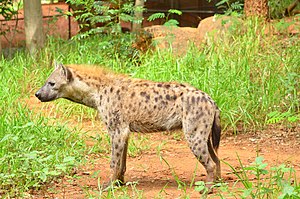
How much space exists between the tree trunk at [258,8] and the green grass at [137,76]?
591 millimetres

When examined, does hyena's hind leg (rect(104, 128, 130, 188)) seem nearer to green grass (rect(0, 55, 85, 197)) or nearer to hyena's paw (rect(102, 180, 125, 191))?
hyena's paw (rect(102, 180, 125, 191))

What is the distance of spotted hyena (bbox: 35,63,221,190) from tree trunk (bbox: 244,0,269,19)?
4975mm

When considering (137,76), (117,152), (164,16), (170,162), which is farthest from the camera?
(164,16)

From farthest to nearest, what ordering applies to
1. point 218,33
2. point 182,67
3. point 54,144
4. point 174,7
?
point 174,7, point 218,33, point 182,67, point 54,144

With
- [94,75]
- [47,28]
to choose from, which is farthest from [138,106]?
[47,28]

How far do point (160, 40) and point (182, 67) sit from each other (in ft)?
5.26

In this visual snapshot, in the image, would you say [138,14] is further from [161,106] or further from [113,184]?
[113,184]

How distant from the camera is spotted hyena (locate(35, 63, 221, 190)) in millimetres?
6141

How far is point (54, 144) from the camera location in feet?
24.4

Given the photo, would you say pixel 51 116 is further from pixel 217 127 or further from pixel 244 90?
pixel 217 127

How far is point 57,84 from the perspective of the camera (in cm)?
662

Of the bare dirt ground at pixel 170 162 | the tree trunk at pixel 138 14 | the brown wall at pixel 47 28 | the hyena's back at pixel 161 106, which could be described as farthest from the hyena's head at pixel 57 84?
the brown wall at pixel 47 28

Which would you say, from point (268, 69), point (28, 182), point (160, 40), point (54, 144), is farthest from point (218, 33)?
point (28, 182)

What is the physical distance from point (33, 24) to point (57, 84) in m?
4.77
